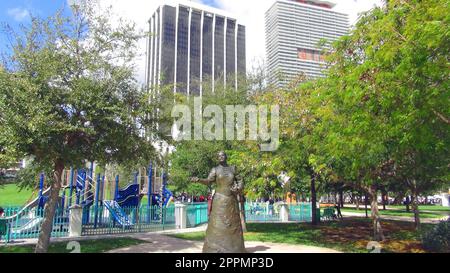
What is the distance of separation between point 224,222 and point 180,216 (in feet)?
39.0

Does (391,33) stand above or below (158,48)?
below

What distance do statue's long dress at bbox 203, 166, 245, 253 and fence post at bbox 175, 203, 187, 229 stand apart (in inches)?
454

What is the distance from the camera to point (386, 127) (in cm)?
858

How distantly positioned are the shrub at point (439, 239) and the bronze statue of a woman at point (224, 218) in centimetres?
783

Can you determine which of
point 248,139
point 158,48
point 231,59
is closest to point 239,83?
point 248,139

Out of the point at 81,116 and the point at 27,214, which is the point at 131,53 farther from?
the point at 27,214

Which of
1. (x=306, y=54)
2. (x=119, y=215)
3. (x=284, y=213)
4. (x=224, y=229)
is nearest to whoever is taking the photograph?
(x=224, y=229)

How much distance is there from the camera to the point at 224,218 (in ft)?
27.1

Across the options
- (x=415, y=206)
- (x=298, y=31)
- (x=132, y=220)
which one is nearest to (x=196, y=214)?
(x=132, y=220)

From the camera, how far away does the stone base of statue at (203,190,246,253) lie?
26.7 feet

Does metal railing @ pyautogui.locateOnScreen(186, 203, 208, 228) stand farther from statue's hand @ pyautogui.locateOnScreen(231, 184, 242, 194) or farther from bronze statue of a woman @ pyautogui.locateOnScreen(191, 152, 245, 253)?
statue's hand @ pyautogui.locateOnScreen(231, 184, 242, 194)

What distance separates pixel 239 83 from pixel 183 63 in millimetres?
114284

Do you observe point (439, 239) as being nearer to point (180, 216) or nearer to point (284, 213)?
point (180, 216)

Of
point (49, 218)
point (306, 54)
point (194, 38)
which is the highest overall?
point (194, 38)
